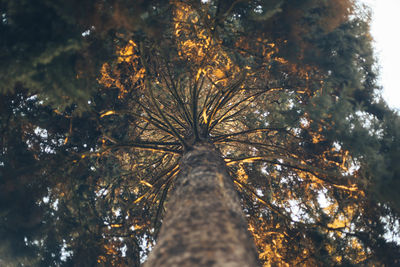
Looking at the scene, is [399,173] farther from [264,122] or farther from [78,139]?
[78,139]

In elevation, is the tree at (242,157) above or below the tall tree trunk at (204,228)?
above

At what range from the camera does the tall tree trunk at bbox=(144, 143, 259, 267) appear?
6.74ft

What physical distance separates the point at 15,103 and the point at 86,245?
10.2 feet

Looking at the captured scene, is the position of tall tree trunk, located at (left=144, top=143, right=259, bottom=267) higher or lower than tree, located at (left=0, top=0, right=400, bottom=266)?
lower

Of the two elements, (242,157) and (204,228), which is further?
(242,157)

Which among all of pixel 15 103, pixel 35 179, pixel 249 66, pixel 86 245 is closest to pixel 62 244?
pixel 86 245

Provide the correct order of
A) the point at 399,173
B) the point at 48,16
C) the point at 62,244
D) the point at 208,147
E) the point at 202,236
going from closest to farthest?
the point at 202,236 < the point at 48,16 < the point at 399,173 < the point at 208,147 < the point at 62,244

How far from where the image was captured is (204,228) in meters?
2.36

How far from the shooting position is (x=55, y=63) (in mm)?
3150

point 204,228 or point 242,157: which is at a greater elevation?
point 242,157

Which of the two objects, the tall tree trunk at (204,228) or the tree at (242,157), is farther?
the tree at (242,157)

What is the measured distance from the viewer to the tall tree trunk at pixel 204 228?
2055mm

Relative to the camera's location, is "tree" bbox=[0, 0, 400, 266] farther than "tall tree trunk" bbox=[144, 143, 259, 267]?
Yes

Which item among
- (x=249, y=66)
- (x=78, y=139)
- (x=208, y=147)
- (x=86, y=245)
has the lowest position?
(x=86, y=245)
